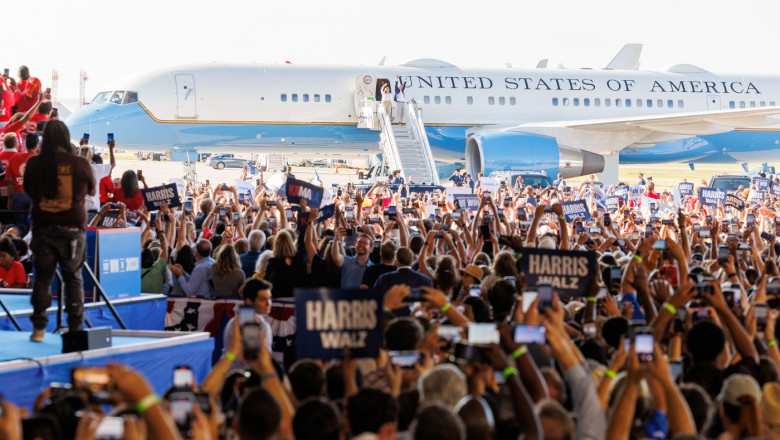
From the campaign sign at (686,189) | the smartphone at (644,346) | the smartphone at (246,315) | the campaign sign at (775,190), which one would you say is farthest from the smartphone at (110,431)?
the campaign sign at (775,190)

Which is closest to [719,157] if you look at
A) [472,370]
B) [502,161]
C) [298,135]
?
[502,161]

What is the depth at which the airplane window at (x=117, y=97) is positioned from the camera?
2902 cm

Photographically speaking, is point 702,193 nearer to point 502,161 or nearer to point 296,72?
point 502,161

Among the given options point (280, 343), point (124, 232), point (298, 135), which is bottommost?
→ point (280, 343)

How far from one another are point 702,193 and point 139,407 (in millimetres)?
14003

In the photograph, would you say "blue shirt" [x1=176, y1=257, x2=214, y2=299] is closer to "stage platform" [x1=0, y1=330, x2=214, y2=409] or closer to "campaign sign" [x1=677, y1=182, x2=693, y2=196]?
"stage platform" [x1=0, y1=330, x2=214, y2=409]

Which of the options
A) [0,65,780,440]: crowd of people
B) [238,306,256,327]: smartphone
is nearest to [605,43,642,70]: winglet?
[0,65,780,440]: crowd of people

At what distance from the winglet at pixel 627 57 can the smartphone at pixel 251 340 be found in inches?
1414

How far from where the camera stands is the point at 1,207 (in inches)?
429

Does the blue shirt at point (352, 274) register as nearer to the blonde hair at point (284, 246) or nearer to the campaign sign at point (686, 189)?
the blonde hair at point (284, 246)

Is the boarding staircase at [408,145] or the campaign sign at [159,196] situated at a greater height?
the boarding staircase at [408,145]

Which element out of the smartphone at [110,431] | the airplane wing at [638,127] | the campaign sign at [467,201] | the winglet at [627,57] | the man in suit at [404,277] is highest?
the winglet at [627,57]

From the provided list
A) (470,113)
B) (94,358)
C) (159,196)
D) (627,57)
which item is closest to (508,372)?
(94,358)

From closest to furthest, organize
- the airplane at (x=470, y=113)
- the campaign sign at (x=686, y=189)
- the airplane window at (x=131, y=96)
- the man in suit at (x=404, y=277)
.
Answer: the man in suit at (x=404, y=277)
the campaign sign at (x=686, y=189)
the airplane window at (x=131, y=96)
the airplane at (x=470, y=113)
